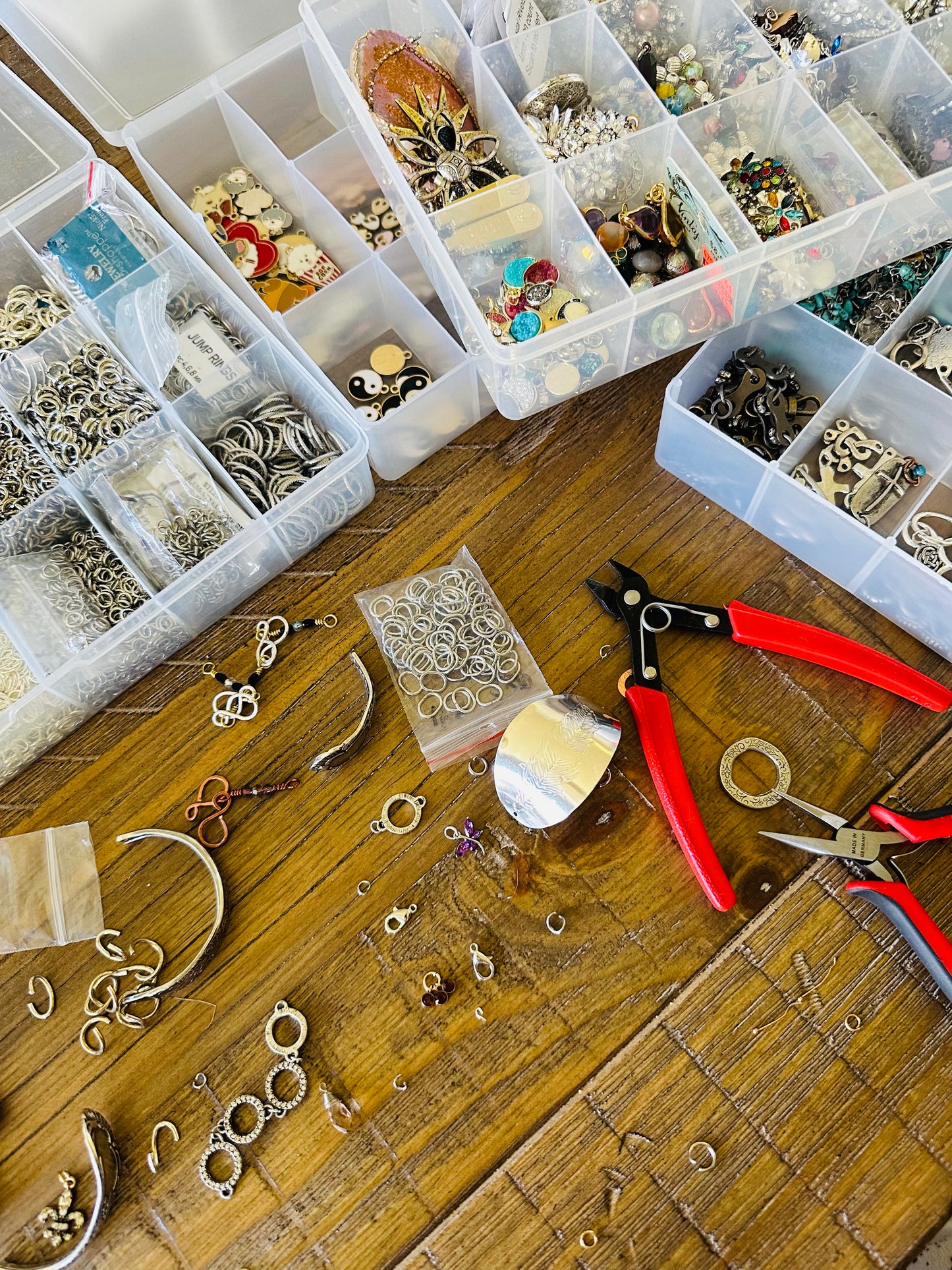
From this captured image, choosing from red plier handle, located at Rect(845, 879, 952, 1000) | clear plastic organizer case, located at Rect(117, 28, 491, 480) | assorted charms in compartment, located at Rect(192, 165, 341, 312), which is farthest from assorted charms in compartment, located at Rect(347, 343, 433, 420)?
red plier handle, located at Rect(845, 879, 952, 1000)

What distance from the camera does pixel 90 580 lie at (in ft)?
5.66

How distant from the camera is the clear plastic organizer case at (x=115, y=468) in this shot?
1.62 m

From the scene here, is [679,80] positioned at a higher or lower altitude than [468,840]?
higher

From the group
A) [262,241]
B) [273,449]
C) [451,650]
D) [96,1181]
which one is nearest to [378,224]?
[262,241]

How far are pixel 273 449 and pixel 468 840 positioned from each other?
0.81m

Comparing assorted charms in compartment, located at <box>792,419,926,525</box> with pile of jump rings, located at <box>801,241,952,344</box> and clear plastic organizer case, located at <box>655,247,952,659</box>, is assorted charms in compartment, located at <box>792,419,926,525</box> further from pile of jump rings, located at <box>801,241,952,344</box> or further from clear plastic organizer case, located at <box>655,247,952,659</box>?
pile of jump rings, located at <box>801,241,952,344</box>

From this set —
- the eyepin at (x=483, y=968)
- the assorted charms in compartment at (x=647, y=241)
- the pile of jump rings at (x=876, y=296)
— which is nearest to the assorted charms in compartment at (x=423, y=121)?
the assorted charms in compartment at (x=647, y=241)

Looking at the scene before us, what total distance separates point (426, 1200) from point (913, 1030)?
79cm

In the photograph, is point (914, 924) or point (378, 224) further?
point (378, 224)

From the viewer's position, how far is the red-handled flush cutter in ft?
4.94

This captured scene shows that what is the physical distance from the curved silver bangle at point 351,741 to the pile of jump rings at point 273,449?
380 millimetres

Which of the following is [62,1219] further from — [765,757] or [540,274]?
[540,274]

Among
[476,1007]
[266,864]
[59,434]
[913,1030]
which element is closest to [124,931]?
[266,864]

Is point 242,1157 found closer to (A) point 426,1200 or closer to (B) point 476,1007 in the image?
(A) point 426,1200
